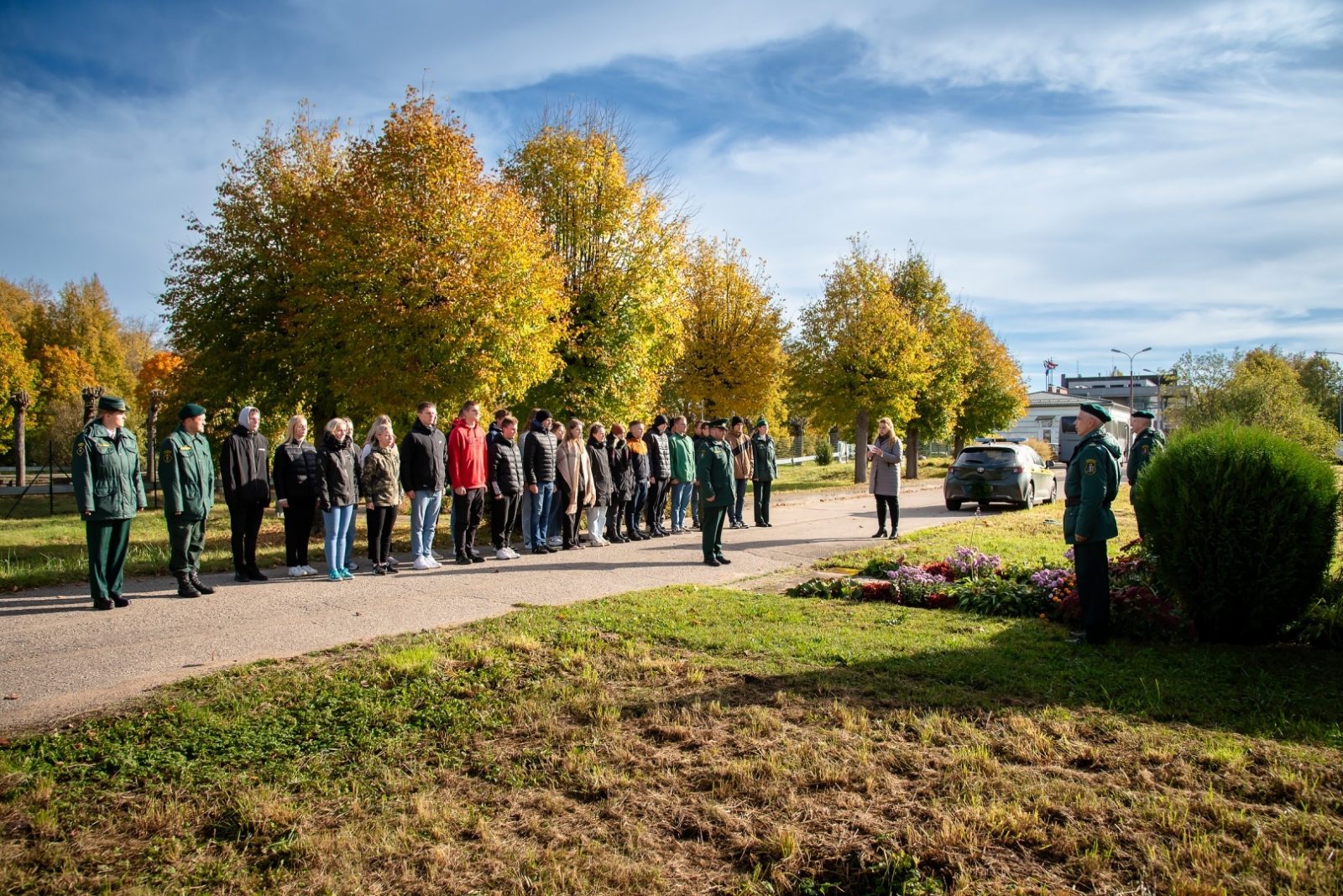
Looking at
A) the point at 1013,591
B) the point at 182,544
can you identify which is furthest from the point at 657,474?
the point at 182,544

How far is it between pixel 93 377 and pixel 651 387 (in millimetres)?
40704

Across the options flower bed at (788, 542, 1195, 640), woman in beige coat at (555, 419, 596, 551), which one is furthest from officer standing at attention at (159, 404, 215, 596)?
flower bed at (788, 542, 1195, 640)

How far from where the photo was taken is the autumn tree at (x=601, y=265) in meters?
19.7

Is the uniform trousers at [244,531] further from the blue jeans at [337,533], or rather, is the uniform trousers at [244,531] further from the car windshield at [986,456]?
the car windshield at [986,456]

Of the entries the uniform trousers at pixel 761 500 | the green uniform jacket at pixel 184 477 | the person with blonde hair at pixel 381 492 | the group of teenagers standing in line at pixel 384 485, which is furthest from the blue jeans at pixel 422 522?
the uniform trousers at pixel 761 500

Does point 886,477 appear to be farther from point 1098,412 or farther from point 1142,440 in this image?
point 1098,412

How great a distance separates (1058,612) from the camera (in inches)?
286

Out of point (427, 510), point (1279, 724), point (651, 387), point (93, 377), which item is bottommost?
point (1279, 724)

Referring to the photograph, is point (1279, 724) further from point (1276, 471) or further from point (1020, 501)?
point (1020, 501)

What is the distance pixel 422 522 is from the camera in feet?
33.8

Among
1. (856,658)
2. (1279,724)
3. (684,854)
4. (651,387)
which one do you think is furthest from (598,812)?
(651,387)

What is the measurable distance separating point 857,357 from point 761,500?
55.8ft

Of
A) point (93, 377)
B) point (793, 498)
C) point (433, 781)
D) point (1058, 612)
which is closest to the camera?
point (433, 781)

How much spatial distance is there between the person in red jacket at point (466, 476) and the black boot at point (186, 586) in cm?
311
